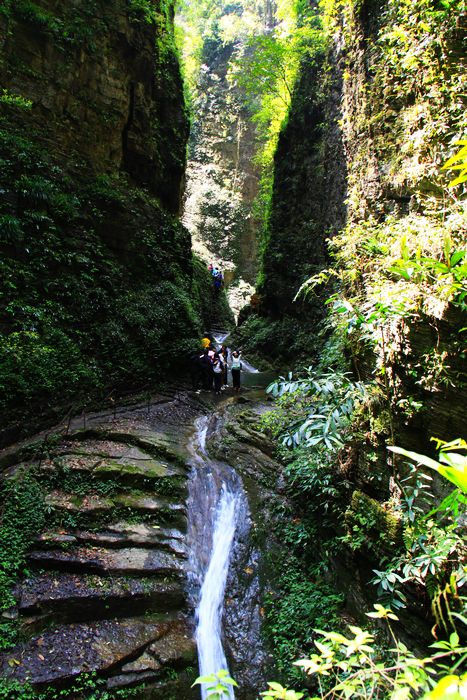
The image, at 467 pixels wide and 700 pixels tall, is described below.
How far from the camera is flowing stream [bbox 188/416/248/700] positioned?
540cm

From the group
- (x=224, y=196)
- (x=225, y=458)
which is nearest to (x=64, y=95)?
(x=225, y=458)

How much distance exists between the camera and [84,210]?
10.6 meters

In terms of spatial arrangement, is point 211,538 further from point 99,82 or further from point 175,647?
point 99,82

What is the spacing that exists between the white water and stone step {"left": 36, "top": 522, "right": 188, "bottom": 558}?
0.62 m

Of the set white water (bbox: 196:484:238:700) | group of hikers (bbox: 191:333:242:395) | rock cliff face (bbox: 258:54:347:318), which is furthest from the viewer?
group of hikers (bbox: 191:333:242:395)

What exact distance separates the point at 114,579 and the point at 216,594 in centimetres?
164

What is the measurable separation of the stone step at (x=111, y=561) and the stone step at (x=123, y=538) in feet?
0.28

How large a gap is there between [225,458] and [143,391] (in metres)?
3.57

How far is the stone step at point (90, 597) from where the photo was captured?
194 inches

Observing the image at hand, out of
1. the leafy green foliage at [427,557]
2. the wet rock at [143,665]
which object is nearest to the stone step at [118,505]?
the wet rock at [143,665]

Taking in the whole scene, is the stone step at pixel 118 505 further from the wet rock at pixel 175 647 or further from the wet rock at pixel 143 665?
the wet rock at pixel 143 665

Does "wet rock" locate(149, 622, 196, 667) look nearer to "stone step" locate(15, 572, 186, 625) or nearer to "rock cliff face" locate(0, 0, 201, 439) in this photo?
"stone step" locate(15, 572, 186, 625)

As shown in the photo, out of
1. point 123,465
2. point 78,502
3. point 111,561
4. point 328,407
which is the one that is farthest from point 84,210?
point 328,407

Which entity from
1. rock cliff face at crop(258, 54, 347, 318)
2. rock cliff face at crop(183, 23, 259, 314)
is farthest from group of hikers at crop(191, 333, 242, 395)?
rock cliff face at crop(183, 23, 259, 314)
